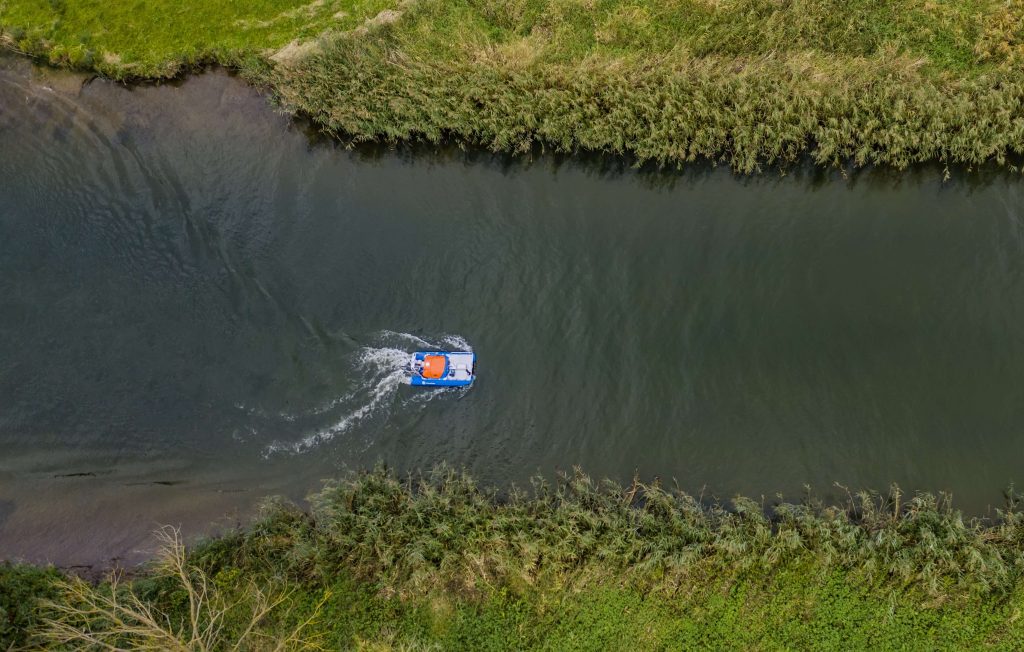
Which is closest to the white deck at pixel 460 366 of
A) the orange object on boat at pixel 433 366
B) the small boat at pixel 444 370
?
the small boat at pixel 444 370

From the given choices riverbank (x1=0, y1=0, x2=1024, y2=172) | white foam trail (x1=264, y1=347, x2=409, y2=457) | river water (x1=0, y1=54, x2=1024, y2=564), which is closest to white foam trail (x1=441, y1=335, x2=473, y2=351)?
river water (x1=0, y1=54, x2=1024, y2=564)

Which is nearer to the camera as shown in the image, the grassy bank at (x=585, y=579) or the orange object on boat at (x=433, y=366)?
the grassy bank at (x=585, y=579)

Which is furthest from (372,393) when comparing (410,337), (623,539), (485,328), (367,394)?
(623,539)

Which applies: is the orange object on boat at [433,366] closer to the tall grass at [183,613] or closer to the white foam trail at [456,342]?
the white foam trail at [456,342]

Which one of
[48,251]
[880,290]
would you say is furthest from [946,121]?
[48,251]

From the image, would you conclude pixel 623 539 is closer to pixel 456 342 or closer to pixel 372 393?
pixel 456 342

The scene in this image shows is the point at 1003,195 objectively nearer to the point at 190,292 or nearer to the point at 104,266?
the point at 190,292
